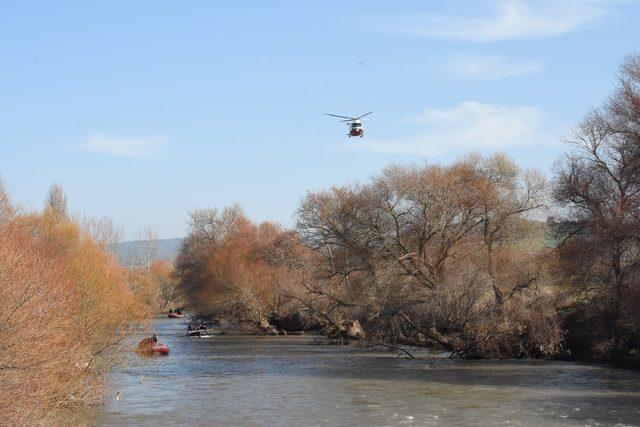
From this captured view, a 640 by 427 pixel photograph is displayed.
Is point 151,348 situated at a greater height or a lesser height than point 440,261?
lesser

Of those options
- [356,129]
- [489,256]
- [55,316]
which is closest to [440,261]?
[489,256]

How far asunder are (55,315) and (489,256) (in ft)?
112

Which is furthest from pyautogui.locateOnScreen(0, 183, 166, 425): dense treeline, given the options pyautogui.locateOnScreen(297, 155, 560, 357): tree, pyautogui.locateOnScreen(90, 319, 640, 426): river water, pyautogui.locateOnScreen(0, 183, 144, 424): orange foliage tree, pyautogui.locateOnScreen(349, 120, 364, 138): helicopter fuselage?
pyautogui.locateOnScreen(297, 155, 560, 357): tree

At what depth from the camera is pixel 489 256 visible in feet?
164

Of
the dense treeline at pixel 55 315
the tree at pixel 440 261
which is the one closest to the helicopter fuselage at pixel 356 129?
the tree at pixel 440 261

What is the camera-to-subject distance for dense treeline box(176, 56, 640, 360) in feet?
135

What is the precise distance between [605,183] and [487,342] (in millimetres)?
11299

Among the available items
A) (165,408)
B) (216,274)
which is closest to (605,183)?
(165,408)

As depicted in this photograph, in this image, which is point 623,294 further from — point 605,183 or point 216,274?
point 216,274

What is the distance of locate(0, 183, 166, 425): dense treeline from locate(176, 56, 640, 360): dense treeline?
19.4 metres

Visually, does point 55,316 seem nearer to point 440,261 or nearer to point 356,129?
point 356,129

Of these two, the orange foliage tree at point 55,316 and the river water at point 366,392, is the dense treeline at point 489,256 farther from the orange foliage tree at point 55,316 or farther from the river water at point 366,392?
the orange foliage tree at point 55,316

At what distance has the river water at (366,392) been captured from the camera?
2594 cm

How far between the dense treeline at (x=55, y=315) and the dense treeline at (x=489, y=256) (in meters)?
19.4
